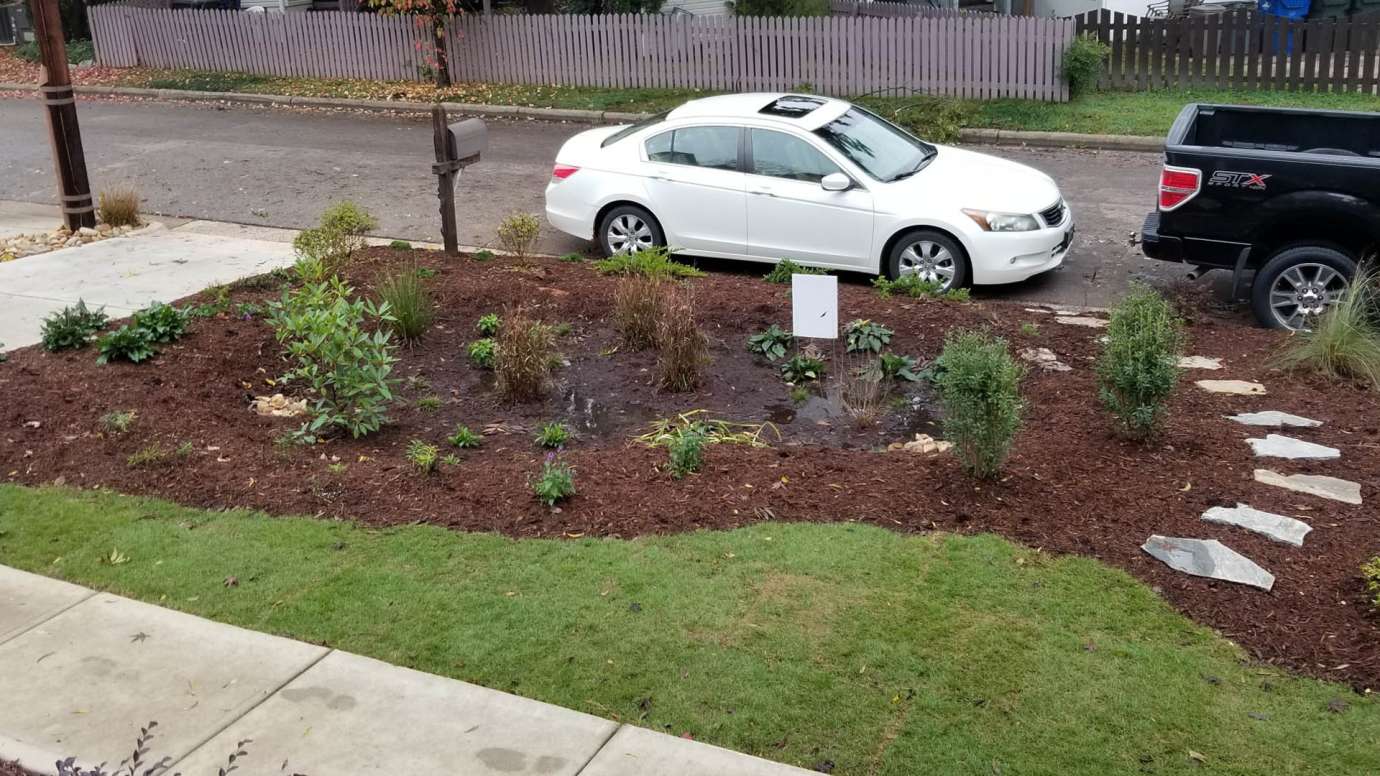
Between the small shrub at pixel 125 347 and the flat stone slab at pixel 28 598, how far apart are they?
2756 millimetres

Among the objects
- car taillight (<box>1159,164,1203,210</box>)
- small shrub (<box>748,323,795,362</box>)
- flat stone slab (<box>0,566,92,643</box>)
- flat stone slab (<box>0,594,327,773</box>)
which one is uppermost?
car taillight (<box>1159,164,1203,210</box>)

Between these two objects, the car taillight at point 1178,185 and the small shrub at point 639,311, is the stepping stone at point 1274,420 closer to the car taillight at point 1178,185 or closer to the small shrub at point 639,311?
the car taillight at point 1178,185

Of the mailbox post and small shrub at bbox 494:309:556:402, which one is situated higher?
the mailbox post

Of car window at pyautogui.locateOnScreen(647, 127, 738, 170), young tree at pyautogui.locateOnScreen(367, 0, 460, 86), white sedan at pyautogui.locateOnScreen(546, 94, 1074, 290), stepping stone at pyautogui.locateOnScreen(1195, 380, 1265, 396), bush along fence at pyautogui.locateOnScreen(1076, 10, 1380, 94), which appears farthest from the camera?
young tree at pyautogui.locateOnScreen(367, 0, 460, 86)

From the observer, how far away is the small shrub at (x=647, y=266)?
389 inches

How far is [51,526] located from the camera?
620 cm

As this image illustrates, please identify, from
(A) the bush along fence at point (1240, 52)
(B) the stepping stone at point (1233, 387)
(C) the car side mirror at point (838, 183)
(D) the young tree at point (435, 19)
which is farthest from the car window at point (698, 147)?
(D) the young tree at point (435, 19)

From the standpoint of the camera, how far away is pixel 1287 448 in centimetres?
675

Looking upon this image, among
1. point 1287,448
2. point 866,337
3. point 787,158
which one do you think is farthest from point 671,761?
point 787,158

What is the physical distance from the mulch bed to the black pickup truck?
49 cm

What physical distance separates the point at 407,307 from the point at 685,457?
3200mm

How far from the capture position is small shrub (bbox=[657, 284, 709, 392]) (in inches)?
316

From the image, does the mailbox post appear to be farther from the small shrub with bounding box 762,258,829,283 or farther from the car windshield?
the car windshield

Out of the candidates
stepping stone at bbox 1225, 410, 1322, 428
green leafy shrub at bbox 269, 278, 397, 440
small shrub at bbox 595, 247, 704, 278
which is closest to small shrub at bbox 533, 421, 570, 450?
green leafy shrub at bbox 269, 278, 397, 440
